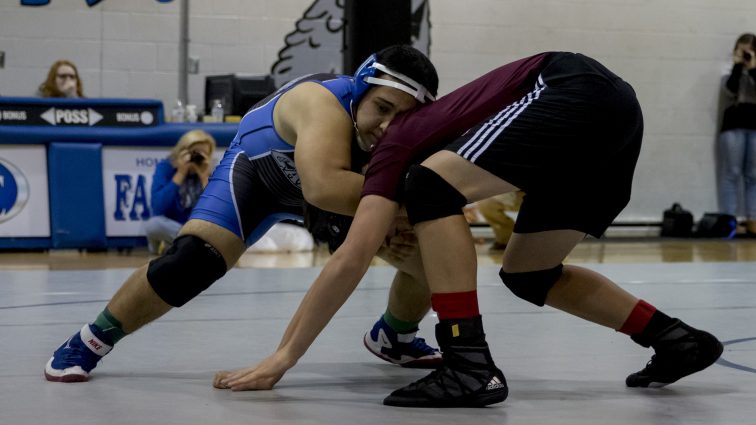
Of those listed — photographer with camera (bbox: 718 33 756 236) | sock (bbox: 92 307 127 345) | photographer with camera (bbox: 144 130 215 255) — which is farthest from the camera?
photographer with camera (bbox: 718 33 756 236)

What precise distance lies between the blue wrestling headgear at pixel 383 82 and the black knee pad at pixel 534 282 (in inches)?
19.8

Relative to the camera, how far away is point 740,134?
9930mm

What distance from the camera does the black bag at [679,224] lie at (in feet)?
32.1

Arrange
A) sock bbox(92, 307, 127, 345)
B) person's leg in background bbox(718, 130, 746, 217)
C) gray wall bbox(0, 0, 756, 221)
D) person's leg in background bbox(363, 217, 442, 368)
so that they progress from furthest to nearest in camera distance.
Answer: person's leg in background bbox(718, 130, 746, 217) → gray wall bbox(0, 0, 756, 221) → person's leg in background bbox(363, 217, 442, 368) → sock bbox(92, 307, 127, 345)

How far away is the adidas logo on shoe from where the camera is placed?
7.98 ft

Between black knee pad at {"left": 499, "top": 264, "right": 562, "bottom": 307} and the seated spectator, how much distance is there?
5.62 m

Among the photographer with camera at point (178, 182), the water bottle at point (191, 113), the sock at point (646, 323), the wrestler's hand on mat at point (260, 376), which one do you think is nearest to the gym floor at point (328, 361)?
the wrestler's hand on mat at point (260, 376)

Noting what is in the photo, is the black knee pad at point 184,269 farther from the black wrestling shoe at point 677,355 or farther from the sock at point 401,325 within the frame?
the black wrestling shoe at point 677,355

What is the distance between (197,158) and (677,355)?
4.63m

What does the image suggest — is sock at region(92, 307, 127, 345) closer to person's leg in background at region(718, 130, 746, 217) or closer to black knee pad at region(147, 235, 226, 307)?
black knee pad at region(147, 235, 226, 307)

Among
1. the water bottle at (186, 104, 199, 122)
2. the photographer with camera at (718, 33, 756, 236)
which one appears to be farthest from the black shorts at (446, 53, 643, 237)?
the photographer with camera at (718, 33, 756, 236)

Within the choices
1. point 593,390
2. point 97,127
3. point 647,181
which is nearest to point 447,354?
point 593,390

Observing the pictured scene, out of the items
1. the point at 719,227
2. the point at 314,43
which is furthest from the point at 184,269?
the point at 719,227

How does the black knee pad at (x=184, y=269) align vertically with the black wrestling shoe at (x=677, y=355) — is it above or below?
above
